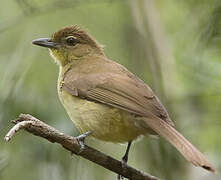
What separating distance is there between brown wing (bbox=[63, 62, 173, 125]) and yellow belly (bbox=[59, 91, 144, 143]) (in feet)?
0.21

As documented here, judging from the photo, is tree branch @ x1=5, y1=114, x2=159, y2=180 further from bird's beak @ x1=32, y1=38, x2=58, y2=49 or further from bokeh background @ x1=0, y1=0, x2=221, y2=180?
bird's beak @ x1=32, y1=38, x2=58, y2=49

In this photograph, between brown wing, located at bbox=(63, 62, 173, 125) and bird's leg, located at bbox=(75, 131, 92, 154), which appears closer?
bird's leg, located at bbox=(75, 131, 92, 154)

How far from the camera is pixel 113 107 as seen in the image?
461 centimetres

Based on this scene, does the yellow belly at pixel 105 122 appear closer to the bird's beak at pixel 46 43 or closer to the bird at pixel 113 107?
the bird at pixel 113 107

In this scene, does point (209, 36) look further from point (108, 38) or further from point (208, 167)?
point (108, 38)

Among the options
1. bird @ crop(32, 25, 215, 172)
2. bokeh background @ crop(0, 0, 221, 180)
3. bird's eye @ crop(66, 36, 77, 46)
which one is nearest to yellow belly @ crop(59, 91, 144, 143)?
bird @ crop(32, 25, 215, 172)

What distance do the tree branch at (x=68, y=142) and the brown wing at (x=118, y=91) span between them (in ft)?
1.47

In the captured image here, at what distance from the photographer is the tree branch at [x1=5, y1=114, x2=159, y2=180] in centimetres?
376

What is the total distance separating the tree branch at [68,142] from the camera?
3756 mm

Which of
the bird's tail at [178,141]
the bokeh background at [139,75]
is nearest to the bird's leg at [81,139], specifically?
the bird's tail at [178,141]

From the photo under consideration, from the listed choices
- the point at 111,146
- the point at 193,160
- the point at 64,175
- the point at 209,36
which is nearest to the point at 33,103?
the point at 64,175

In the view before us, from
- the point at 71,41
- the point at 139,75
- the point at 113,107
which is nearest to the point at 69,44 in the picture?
the point at 71,41

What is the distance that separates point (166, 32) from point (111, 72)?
6.43ft

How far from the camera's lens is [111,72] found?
5211 mm
